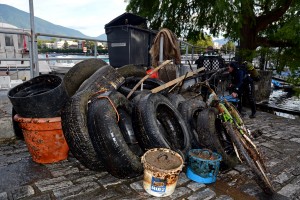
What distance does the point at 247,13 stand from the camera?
9000mm

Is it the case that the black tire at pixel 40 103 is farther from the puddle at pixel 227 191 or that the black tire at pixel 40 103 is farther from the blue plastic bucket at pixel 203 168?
the puddle at pixel 227 191

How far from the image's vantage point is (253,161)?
11.7ft

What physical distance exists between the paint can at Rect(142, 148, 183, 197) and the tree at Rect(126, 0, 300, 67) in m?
6.95

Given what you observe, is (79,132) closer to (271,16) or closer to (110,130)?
(110,130)

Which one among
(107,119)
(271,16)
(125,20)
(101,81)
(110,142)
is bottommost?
(110,142)

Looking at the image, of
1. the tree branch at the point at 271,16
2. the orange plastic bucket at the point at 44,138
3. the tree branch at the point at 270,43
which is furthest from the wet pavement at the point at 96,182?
the tree branch at the point at 271,16

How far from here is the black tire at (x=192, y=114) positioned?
14.3 ft

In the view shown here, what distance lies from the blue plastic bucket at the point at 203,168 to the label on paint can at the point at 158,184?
2.44 feet

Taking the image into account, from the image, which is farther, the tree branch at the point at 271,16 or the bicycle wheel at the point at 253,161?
the tree branch at the point at 271,16

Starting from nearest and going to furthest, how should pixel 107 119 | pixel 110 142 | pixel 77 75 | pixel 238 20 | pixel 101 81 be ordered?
pixel 110 142, pixel 107 119, pixel 101 81, pixel 77 75, pixel 238 20

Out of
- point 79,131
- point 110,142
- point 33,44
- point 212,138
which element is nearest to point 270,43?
point 212,138

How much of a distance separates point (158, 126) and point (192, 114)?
1.23m

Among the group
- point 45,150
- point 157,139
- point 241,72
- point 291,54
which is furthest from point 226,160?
point 291,54

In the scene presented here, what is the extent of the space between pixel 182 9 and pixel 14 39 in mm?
18631
